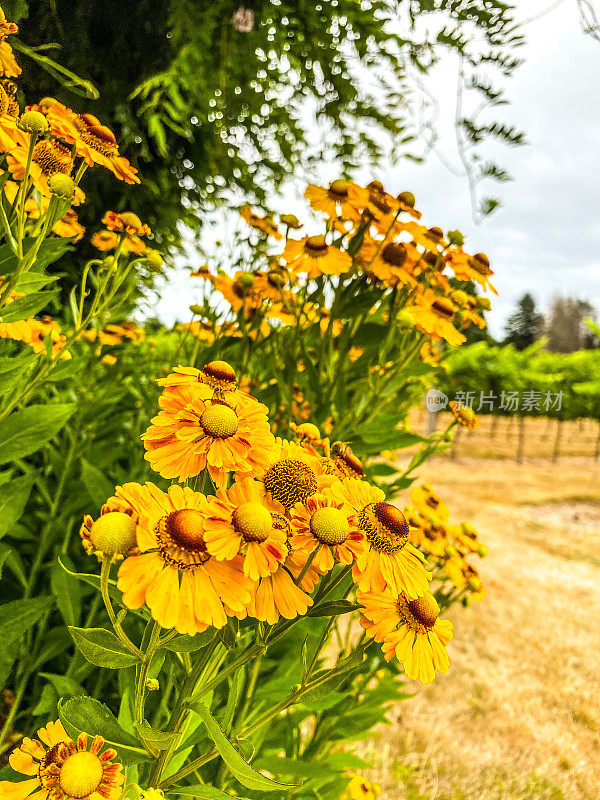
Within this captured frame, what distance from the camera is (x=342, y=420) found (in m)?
0.86

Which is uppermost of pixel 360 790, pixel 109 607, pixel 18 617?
pixel 109 607

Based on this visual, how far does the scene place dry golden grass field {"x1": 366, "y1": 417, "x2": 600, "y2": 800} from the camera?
5.16ft

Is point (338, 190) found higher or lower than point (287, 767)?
higher

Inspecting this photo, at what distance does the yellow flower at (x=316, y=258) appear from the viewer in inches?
30.4

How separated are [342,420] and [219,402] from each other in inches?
19.0

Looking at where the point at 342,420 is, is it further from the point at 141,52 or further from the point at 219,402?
the point at 141,52

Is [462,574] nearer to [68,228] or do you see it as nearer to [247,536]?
[247,536]

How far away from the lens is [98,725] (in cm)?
37

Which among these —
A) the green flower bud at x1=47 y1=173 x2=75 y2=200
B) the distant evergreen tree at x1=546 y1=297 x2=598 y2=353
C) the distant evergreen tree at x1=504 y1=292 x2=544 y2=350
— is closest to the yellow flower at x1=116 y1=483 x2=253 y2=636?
the green flower bud at x1=47 y1=173 x2=75 y2=200

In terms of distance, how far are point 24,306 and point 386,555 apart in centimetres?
54

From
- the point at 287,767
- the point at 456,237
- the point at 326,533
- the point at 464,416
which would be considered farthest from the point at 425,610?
the point at 464,416

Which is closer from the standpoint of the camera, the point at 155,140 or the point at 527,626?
the point at 155,140

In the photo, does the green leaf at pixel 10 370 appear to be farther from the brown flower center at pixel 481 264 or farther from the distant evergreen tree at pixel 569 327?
the distant evergreen tree at pixel 569 327

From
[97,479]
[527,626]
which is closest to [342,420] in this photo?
[97,479]
